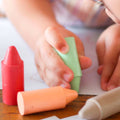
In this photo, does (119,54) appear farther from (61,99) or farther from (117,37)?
(61,99)

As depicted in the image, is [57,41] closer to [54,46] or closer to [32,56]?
[54,46]

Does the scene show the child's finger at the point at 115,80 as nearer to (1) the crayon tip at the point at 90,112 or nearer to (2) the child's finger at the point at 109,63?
(2) the child's finger at the point at 109,63

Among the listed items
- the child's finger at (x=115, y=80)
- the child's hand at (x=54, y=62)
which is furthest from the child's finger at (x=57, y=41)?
the child's finger at (x=115, y=80)

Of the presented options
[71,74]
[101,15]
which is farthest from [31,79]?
[101,15]

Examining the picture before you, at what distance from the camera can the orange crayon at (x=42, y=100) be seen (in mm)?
355

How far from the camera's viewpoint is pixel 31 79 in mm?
474

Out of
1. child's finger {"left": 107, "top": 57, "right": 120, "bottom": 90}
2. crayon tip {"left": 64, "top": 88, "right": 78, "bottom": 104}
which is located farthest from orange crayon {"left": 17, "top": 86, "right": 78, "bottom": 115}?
child's finger {"left": 107, "top": 57, "right": 120, "bottom": 90}

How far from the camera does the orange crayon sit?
0.35 metres

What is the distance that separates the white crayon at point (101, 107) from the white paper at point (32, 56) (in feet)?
0.26

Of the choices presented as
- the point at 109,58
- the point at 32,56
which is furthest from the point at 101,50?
the point at 32,56

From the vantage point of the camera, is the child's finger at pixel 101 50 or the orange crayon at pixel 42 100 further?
the child's finger at pixel 101 50

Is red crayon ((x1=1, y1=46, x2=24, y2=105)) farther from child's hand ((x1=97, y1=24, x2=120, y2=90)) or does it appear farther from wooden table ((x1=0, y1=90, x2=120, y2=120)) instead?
child's hand ((x1=97, y1=24, x2=120, y2=90))

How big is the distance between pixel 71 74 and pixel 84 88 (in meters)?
0.05

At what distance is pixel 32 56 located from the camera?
579 millimetres
